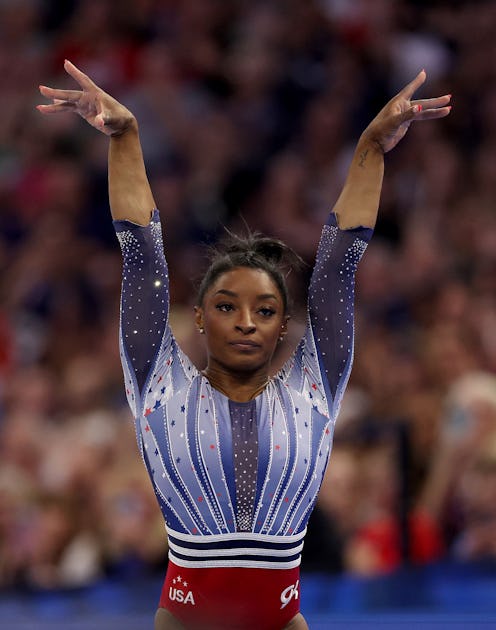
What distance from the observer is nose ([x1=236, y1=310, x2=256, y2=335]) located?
2568mm

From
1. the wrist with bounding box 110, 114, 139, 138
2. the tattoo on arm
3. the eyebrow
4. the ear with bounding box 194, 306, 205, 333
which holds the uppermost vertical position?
the wrist with bounding box 110, 114, 139, 138

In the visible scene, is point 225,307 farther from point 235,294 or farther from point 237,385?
point 237,385

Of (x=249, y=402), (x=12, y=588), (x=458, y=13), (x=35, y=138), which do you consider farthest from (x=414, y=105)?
(x=35, y=138)

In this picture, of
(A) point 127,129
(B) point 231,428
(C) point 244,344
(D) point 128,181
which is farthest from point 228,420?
(A) point 127,129

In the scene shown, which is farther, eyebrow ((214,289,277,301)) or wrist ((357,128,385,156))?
wrist ((357,128,385,156))

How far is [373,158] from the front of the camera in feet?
9.00

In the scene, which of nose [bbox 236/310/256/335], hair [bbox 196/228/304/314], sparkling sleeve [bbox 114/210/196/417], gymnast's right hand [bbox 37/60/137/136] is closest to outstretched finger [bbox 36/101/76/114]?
gymnast's right hand [bbox 37/60/137/136]

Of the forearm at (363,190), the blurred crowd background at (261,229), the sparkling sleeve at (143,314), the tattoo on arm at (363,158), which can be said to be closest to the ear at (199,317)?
the sparkling sleeve at (143,314)

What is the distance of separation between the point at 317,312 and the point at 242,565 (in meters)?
0.62

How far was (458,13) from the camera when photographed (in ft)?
20.2

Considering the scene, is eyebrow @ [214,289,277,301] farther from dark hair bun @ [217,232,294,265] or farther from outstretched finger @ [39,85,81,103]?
outstretched finger @ [39,85,81,103]

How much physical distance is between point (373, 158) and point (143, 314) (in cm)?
67

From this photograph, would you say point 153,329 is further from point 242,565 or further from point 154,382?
point 242,565

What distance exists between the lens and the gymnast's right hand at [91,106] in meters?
2.56
